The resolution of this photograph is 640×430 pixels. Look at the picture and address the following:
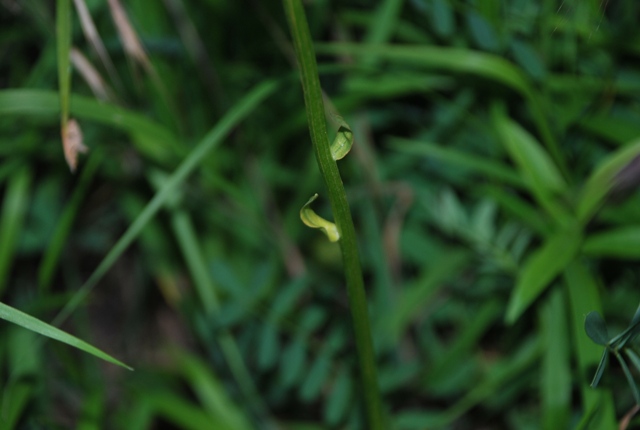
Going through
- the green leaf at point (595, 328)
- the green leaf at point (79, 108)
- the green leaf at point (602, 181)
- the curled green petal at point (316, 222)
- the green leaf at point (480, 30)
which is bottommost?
the green leaf at point (595, 328)

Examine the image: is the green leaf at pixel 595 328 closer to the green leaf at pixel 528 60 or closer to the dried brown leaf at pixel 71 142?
the green leaf at pixel 528 60

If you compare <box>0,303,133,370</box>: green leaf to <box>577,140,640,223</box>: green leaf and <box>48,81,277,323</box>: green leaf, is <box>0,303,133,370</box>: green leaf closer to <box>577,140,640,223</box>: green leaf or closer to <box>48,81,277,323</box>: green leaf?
<box>48,81,277,323</box>: green leaf

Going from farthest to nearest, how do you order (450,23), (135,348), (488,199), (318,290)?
(135,348) < (318,290) < (488,199) < (450,23)

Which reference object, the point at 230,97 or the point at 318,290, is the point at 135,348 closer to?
the point at 318,290

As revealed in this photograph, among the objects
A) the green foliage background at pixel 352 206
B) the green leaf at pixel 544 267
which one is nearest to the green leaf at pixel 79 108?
the green foliage background at pixel 352 206

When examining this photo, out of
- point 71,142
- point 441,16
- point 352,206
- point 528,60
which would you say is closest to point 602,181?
point 528,60

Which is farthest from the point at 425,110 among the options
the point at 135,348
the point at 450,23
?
the point at 135,348
